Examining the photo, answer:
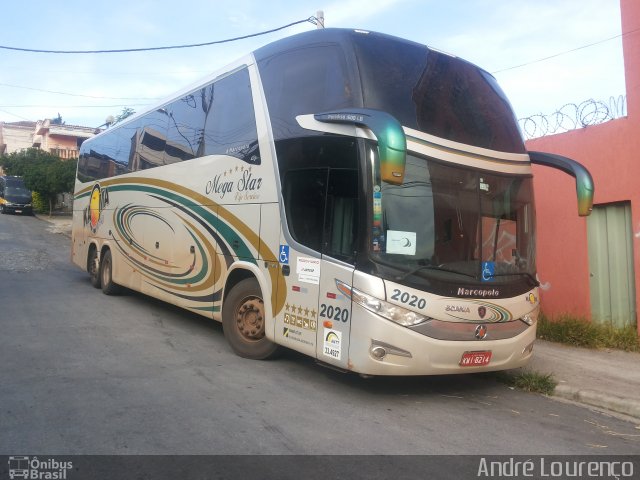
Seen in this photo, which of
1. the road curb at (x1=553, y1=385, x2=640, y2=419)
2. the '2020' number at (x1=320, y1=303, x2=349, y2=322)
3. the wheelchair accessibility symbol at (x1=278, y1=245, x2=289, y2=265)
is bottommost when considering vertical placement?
the road curb at (x1=553, y1=385, x2=640, y2=419)

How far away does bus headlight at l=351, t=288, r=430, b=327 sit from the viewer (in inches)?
202

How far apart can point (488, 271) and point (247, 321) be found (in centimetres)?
302

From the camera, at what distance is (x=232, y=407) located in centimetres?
509

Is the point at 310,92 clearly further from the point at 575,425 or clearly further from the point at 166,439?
the point at 575,425

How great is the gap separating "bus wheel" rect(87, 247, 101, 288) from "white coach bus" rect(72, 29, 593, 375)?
537 cm

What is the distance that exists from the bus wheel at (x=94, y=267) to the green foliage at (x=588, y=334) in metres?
9.01

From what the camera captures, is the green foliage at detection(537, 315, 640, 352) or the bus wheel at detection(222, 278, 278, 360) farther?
the green foliage at detection(537, 315, 640, 352)

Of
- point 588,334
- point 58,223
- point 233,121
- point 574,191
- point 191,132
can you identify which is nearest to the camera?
point 233,121

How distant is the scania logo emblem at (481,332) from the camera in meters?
5.52

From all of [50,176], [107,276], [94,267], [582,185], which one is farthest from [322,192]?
[50,176]

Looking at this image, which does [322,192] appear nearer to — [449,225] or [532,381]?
[449,225]

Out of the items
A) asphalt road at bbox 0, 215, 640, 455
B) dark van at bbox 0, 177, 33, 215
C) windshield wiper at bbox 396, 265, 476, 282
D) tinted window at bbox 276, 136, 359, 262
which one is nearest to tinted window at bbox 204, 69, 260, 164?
tinted window at bbox 276, 136, 359, 262

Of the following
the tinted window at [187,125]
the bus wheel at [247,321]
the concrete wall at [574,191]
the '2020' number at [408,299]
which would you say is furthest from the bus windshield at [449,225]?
the tinted window at [187,125]

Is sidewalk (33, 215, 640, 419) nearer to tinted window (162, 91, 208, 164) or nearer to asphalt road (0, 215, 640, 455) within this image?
asphalt road (0, 215, 640, 455)
